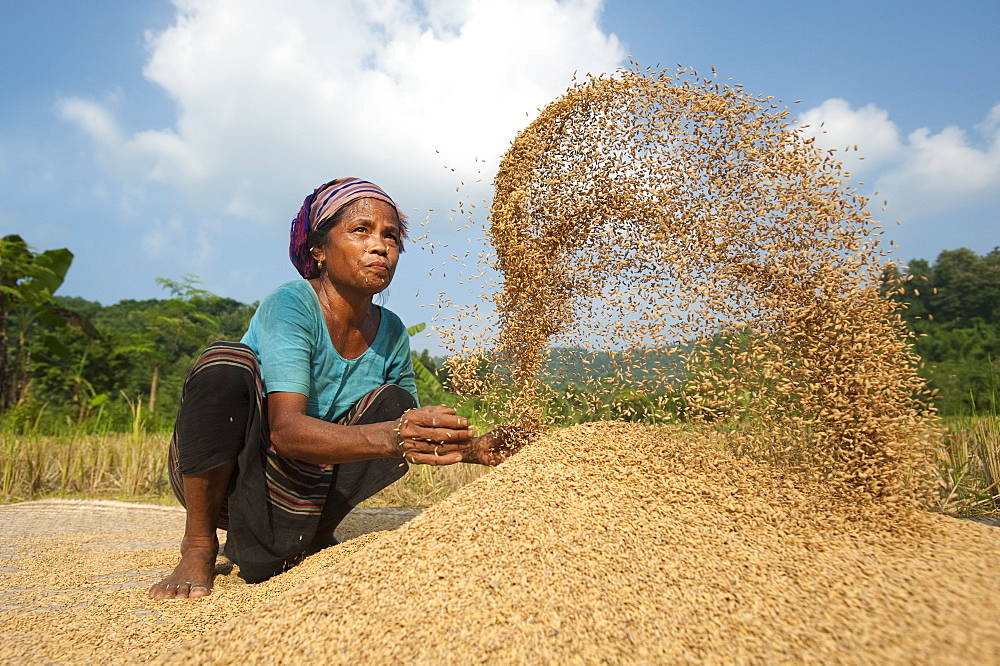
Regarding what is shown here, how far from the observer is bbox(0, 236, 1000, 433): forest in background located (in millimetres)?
6973

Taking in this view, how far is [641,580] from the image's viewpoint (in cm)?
Result: 159

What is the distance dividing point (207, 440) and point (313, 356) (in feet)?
1.47

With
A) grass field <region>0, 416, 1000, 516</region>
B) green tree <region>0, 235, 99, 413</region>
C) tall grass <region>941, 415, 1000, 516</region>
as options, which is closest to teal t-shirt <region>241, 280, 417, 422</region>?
grass field <region>0, 416, 1000, 516</region>

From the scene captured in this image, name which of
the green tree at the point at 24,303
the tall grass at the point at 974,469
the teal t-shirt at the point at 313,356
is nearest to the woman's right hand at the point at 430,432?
the teal t-shirt at the point at 313,356

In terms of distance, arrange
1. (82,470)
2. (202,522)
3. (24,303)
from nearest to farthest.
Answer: (202,522) → (82,470) → (24,303)

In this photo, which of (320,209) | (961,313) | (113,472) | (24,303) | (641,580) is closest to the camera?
(641,580)

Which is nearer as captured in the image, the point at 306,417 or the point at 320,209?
the point at 306,417

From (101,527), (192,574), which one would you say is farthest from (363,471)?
(101,527)

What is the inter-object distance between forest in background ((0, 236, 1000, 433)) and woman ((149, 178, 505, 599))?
39cm

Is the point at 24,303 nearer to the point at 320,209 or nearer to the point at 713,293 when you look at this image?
the point at 320,209

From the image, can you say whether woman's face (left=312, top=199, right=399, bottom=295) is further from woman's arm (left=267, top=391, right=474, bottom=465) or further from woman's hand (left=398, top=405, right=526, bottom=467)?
woman's hand (left=398, top=405, right=526, bottom=467)

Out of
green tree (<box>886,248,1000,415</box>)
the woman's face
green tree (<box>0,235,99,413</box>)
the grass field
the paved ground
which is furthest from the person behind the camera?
green tree (<box>886,248,1000,415</box>)

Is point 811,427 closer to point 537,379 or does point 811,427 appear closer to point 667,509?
point 667,509

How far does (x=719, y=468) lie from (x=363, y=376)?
4.47 feet
